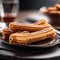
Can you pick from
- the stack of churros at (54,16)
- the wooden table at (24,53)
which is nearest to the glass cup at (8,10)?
the stack of churros at (54,16)

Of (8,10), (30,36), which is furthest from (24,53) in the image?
(8,10)

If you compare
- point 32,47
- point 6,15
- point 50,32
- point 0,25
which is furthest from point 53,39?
point 6,15

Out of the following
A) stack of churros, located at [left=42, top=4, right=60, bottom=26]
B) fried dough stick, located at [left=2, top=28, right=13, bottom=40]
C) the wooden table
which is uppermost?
fried dough stick, located at [left=2, top=28, right=13, bottom=40]

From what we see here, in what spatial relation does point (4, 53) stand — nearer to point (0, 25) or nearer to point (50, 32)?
point (50, 32)

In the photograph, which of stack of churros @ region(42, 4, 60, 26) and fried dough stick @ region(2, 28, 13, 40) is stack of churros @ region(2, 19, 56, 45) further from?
stack of churros @ region(42, 4, 60, 26)

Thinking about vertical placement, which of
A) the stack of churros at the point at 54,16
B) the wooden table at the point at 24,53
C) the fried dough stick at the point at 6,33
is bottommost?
the stack of churros at the point at 54,16

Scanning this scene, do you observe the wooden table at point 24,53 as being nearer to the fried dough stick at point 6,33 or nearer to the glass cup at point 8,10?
the fried dough stick at point 6,33

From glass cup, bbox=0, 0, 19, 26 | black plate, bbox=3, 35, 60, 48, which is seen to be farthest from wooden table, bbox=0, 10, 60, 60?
glass cup, bbox=0, 0, 19, 26
